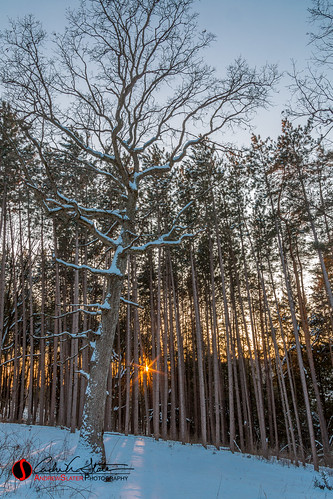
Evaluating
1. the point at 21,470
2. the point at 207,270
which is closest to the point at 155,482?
the point at 21,470

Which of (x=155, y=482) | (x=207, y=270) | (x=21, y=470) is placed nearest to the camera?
(x=21, y=470)

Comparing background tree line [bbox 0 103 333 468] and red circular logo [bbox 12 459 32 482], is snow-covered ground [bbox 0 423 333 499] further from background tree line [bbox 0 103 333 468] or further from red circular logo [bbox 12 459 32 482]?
background tree line [bbox 0 103 333 468]

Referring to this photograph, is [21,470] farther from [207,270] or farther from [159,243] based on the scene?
[207,270]

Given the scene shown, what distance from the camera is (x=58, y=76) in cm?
712

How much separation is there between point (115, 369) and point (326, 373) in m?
15.4

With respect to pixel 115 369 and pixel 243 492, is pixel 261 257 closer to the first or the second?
pixel 243 492

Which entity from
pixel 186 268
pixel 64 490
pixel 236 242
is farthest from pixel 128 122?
pixel 186 268

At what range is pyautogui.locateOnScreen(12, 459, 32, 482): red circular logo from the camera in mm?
3934

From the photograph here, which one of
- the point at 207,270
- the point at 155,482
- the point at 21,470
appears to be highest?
the point at 207,270

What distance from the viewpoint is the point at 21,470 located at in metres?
4.00

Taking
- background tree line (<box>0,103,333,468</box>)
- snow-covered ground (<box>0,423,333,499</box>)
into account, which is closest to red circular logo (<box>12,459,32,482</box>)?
snow-covered ground (<box>0,423,333,499</box>)

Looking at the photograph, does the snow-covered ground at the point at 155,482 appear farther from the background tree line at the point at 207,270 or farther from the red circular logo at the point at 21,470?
the background tree line at the point at 207,270

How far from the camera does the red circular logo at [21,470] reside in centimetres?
393

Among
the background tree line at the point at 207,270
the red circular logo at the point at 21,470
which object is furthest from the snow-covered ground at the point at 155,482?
the background tree line at the point at 207,270
